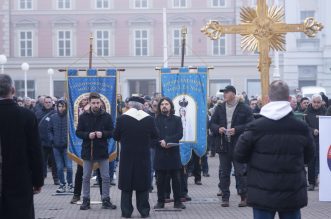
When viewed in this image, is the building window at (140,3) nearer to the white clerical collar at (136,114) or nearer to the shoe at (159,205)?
the shoe at (159,205)

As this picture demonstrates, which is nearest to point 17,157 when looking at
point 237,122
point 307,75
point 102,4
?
point 237,122

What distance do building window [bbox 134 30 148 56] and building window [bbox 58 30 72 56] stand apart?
167 inches

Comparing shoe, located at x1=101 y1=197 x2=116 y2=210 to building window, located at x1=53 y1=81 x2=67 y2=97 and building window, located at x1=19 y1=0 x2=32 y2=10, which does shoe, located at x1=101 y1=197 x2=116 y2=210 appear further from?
building window, located at x1=19 y1=0 x2=32 y2=10

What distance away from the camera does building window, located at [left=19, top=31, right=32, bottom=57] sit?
2103 inches

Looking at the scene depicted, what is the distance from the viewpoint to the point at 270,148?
7988 mm

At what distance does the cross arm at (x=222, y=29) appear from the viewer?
1571 cm

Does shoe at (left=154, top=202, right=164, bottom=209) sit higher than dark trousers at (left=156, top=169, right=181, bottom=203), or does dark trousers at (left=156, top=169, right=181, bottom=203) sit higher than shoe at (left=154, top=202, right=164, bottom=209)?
dark trousers at (left=156, top=169, right=181, bottom=203)

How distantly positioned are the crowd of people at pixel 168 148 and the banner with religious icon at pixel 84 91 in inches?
17.1

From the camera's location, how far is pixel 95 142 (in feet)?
45.2

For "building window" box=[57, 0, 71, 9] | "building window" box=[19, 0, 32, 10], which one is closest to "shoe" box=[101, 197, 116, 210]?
"building window" box=[57, 0, 71, 9]

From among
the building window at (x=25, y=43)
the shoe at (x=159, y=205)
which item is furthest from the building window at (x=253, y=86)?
the shoe at (x=159, y=205)

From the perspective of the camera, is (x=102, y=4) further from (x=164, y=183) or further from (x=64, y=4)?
(x=164, y=183)

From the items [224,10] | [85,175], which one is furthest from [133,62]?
[85,175]

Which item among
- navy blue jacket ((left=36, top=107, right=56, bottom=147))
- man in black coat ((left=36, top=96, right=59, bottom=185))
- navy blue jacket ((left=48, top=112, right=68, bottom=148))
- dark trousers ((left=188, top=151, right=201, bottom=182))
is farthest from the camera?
man in black coat ((left=36, top=96, right=59, bottom=185))
